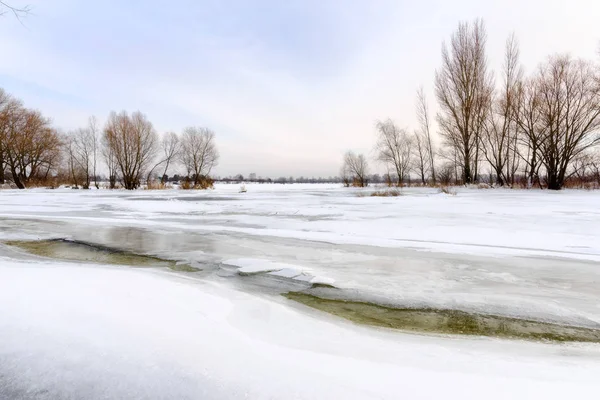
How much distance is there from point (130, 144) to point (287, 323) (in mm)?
34014

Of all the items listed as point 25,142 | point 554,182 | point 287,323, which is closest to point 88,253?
point 287,323

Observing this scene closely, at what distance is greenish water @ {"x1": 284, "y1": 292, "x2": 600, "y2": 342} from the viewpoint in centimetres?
237

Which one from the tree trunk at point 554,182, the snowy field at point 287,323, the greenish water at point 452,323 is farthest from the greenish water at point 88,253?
the tree trunk at point 554,182

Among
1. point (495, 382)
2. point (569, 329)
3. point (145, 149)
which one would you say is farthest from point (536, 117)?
point (145, 149)

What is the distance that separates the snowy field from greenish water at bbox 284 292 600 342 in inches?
5.0

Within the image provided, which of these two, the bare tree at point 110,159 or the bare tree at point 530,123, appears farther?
the bare tree at point 110,159

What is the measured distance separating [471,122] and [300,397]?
2622cm

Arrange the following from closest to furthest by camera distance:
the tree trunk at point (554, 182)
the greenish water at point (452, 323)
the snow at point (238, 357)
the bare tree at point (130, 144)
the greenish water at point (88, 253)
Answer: the snow at point (238, 357), the greenish water at point (452, 323), the greenish water at point (88, 253), the tree trunk at point (554, 182), the bare tree at point (130, 144)

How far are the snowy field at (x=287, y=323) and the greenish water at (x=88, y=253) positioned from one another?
27 centimetres

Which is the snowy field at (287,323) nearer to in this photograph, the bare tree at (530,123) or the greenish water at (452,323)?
the greenish water at (452,323)

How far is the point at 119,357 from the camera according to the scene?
70.5 inches

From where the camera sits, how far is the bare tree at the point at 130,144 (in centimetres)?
3127

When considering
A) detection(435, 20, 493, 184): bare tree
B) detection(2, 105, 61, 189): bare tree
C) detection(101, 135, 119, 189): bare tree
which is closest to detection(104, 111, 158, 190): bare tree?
detection(101, 135, 119, 189): bare tree

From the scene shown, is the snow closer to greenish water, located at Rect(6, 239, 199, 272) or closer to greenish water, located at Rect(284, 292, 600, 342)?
greenish water, located at Rect(284, 292, 600, 342)
